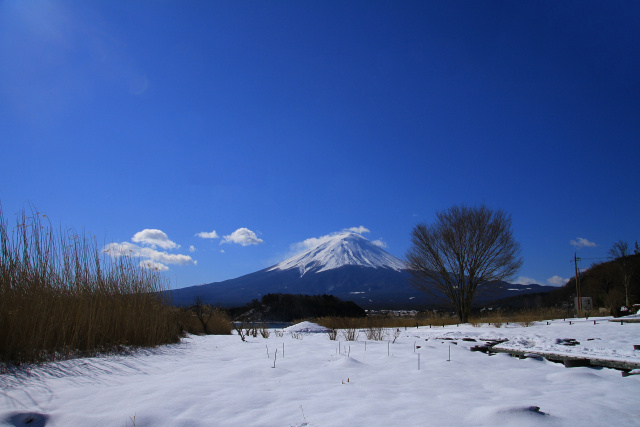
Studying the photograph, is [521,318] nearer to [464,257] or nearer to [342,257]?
[464,257]

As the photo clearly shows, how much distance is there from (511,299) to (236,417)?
5484 cm

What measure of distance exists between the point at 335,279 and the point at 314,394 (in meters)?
116

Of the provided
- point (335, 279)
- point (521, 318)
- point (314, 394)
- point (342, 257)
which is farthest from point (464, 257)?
point (342, 257)

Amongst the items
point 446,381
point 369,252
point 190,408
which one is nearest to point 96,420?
point 190,408

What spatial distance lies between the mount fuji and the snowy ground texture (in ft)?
273

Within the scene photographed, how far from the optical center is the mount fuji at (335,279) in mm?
96000

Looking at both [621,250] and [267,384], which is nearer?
[267,384]

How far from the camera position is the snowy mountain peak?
419ft

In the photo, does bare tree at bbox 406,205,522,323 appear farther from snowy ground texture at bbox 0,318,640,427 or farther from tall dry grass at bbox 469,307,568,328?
snowy ground texture at bbox 0,318,640,427

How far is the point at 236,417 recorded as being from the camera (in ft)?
7.92

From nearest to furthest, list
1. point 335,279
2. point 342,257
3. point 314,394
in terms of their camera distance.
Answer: point 314,394, point 335,279, point 342,257

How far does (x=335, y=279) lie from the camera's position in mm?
116875

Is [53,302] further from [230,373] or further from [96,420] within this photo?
[96,420]

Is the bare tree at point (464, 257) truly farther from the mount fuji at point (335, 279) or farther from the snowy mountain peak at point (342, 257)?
the snowy mountain peak at point (342, 257)
